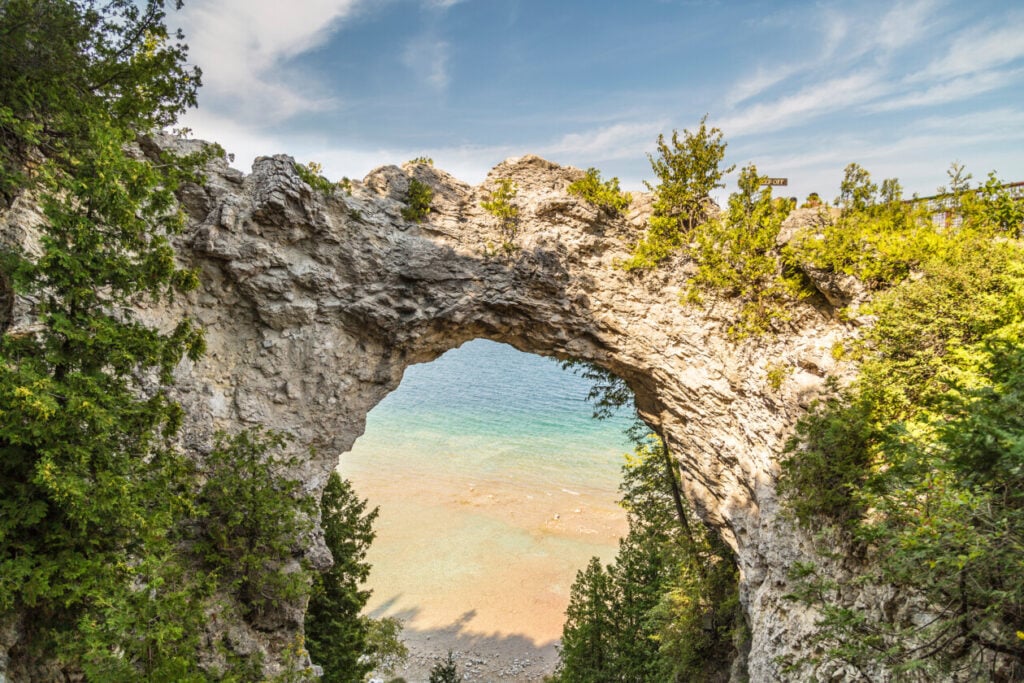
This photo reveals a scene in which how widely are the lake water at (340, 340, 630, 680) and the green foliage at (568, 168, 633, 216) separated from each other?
18574 mm

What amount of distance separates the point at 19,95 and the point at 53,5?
1275 millimetres

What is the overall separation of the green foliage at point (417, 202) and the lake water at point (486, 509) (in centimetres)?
1828

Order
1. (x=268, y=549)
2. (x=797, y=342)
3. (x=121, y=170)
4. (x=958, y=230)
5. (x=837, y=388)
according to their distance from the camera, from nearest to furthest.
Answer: (x=121, y=170), (x=958, y=230), (x=837, y=388), (x=268, y=549), (x=797, y=342)

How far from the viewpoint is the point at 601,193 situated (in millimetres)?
Answer: 11609

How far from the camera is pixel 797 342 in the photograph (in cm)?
978

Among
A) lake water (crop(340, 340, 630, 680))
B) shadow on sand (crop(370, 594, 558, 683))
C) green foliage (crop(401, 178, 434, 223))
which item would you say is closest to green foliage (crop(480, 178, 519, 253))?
green foliage (crop(401, 178, 434, 223))

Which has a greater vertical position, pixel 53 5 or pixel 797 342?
pixel 53 5

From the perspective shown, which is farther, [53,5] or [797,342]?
[797,342]

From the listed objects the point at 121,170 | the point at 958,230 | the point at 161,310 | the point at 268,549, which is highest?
the point at 121,170

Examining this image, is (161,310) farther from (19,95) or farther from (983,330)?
(983,330)

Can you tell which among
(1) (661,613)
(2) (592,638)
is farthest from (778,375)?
(2) (592,638)

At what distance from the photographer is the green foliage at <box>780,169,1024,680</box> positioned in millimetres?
4008

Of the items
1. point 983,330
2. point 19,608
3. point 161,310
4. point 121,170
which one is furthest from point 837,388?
point 161,310

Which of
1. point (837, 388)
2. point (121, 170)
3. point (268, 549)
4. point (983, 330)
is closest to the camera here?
point (121, 170)
